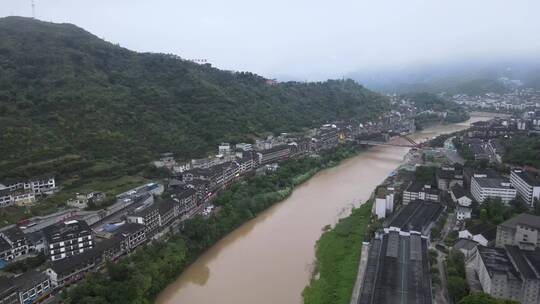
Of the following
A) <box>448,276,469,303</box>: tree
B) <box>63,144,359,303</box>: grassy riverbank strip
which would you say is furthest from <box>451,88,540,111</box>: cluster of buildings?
<box>448,276,469,303</box>: tree

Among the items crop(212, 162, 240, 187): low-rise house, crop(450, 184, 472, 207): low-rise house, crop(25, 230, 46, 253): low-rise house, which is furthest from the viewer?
crop(212, 162, 240, 187): low-rise house

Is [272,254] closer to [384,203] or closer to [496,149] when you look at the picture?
[384,203]

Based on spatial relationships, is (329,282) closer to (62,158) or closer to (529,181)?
(529,181)

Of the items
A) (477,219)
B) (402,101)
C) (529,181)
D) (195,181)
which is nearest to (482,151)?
(529,181)

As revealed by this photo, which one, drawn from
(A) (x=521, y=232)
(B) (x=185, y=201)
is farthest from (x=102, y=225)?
(A) (x=521, y=232)

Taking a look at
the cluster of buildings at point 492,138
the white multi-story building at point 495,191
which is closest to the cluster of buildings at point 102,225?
the white multi-story building at point 495,191

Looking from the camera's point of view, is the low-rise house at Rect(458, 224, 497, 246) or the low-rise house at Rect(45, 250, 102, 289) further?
the low-rise house at Rect(458, 224, 497, 246)

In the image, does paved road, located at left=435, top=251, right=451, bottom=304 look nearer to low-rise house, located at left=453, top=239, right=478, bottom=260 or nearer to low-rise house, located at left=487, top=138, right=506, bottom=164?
low-rise house, located at left=453, top=239, right=478, bottom=260
